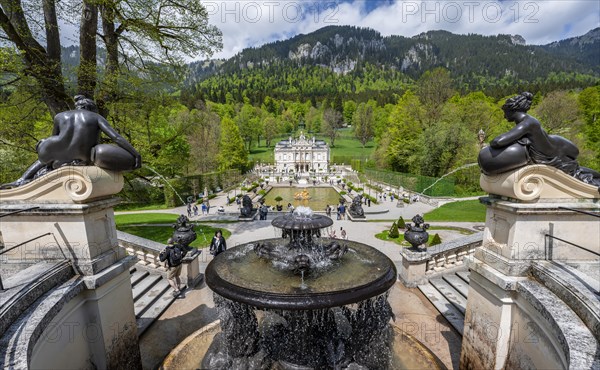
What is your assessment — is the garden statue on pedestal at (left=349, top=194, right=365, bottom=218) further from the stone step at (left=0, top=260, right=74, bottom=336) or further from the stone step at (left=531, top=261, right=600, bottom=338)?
the stone step at (left=0, top=260, right=74, bottom=336)

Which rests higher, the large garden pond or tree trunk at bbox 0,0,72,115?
tree trunk at bbox 0,0,72,115

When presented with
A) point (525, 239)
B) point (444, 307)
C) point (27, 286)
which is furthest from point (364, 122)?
point (27, 286)

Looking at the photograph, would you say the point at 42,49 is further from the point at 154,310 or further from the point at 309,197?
the point at 309,197

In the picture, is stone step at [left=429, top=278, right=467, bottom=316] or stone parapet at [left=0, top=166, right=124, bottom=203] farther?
stone step at [left=429, top=278, right=467, bottom=316]

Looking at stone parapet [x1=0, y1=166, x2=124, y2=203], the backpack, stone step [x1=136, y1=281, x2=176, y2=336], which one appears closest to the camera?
stone parapet [x1=0, y1=166, x2=124, y2=203]

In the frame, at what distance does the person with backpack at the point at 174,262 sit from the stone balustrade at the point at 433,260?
318 inches

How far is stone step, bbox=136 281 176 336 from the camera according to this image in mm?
7918

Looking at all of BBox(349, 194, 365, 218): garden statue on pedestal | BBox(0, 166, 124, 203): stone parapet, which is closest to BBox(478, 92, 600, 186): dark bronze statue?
BBox(0, 166, 124, 203): stone parapet

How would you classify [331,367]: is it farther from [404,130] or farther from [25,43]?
[404,130]

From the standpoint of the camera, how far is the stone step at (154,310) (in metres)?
7.92

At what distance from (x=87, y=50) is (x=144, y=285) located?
10133 millimetres

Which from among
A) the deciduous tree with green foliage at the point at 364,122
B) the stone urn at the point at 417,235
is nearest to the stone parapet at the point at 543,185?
the stone urn at the point at 417,235

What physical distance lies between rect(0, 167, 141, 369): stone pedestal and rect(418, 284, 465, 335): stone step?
8.29 meters

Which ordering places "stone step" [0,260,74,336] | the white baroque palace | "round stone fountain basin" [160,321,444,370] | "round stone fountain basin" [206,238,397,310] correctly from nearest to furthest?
1. "stone step" [0,260,74,336]
2. "round stone fountain basin" [206,238,397,310]
3. "round stone fountain basin" [160,321,444,370]
4. the white baroque palace
